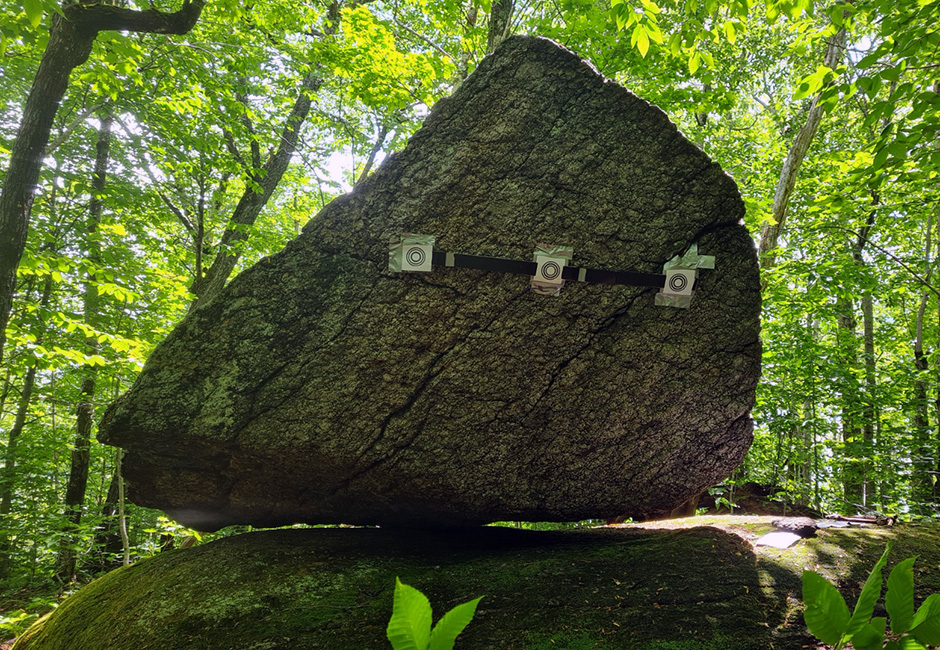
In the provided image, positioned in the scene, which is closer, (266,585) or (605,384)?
(266,585)

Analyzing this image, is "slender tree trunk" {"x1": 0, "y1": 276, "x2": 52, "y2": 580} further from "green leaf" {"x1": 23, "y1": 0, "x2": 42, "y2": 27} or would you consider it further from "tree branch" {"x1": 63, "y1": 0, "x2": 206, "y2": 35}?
"green leaf" {"x1": 23, "y1": 0, "x2": 42, "y2": 27}

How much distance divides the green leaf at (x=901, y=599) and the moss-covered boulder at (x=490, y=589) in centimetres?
115

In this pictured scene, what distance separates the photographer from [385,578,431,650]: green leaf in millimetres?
933

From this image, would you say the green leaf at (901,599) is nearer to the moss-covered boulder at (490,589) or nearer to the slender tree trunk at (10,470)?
the moss-covered boulder at (490,589)

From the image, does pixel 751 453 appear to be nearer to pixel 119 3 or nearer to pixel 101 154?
pixel 119 3

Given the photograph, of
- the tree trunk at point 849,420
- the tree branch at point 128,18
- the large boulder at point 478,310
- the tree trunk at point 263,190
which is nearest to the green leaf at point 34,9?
the large boulder at point 478,310

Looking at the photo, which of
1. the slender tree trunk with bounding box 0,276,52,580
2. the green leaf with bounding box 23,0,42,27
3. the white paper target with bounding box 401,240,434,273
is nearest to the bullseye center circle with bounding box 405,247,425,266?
the white paper target with bounding box 401,240,434,273

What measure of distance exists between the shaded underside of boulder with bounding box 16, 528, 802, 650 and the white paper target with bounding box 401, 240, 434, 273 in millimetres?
1751

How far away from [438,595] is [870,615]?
1915 millimetres

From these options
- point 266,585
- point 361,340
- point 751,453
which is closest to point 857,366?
point 751,453

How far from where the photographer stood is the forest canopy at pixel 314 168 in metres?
4.11

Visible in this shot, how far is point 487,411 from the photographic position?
2.82 meters

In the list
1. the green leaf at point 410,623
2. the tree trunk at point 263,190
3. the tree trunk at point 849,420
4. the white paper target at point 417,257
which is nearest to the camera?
the green leaf at point 410,623

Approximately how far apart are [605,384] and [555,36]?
5368 millimetres
